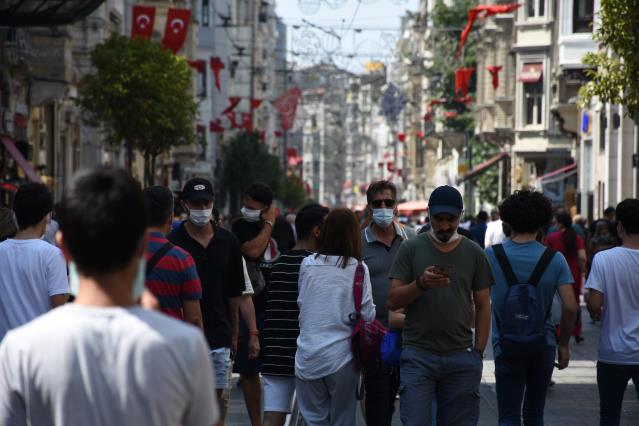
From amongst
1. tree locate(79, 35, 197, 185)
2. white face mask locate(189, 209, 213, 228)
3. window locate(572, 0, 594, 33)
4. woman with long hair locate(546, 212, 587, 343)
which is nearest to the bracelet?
white face mask locate(189, 209, 213, 228)

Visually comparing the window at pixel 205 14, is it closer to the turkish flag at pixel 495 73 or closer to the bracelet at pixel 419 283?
the turkish flag at pixel 495 73

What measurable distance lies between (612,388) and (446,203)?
1.43 meters

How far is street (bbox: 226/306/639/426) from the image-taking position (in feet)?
36.3

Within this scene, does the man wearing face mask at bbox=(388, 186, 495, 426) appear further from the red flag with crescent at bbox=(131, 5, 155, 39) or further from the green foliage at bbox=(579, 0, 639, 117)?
the red flag with crescent at bbox=(131, 5, 155, 39)

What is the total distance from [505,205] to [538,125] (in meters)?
40.3

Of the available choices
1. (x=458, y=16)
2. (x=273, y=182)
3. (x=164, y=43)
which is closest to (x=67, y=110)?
(x=164, y=43)

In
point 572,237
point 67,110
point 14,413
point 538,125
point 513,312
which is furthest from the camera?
point 538,125

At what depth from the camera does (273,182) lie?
90.8 meters

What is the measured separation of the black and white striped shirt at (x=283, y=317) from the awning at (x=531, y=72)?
39638 mm

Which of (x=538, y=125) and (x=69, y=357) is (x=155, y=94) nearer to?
(x=538, y=125)

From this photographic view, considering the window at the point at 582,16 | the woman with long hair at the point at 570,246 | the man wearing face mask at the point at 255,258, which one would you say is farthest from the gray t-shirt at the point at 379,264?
the window at the point at 582,16

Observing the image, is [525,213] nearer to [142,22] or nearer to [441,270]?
[441,270]

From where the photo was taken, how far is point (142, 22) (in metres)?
40.2

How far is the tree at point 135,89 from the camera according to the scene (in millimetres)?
37375
